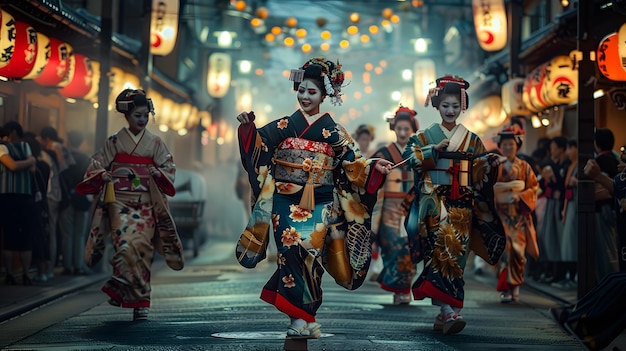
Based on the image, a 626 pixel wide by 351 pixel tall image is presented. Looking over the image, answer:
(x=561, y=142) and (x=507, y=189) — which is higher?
(x=561, y=142)

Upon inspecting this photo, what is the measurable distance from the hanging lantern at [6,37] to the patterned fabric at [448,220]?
6.46 m

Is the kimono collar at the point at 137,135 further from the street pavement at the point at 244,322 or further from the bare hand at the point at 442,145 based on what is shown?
the bare hand at the point at 442,145

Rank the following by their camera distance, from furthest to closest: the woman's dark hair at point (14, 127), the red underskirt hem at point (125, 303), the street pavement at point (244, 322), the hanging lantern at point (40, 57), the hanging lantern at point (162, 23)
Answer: the hanging lantern at point (162, 23)
the hanging lantern at point (40, 57)
the woman's dark hair at point (14, 127)
the red underskirt hem at point (125, 303)
the street pavement at point (244, 322)

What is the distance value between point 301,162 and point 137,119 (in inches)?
128

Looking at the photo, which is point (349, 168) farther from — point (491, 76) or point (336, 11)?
point (336, 11)

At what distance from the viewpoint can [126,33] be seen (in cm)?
3158

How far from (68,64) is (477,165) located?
10.1 meters

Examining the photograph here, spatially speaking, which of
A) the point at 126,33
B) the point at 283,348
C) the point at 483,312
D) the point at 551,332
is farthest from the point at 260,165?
the point at 126,33

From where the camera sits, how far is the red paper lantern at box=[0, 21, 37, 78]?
15.3 metres

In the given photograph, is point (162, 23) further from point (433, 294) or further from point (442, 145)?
point (433, 294)

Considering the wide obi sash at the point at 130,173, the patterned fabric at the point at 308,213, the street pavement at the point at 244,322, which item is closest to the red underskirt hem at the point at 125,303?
the street pavement at the point at 244,322

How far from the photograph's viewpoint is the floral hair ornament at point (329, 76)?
9.52 meters

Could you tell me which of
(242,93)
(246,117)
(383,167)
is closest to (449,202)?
(383,167)

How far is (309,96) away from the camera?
9.46m
